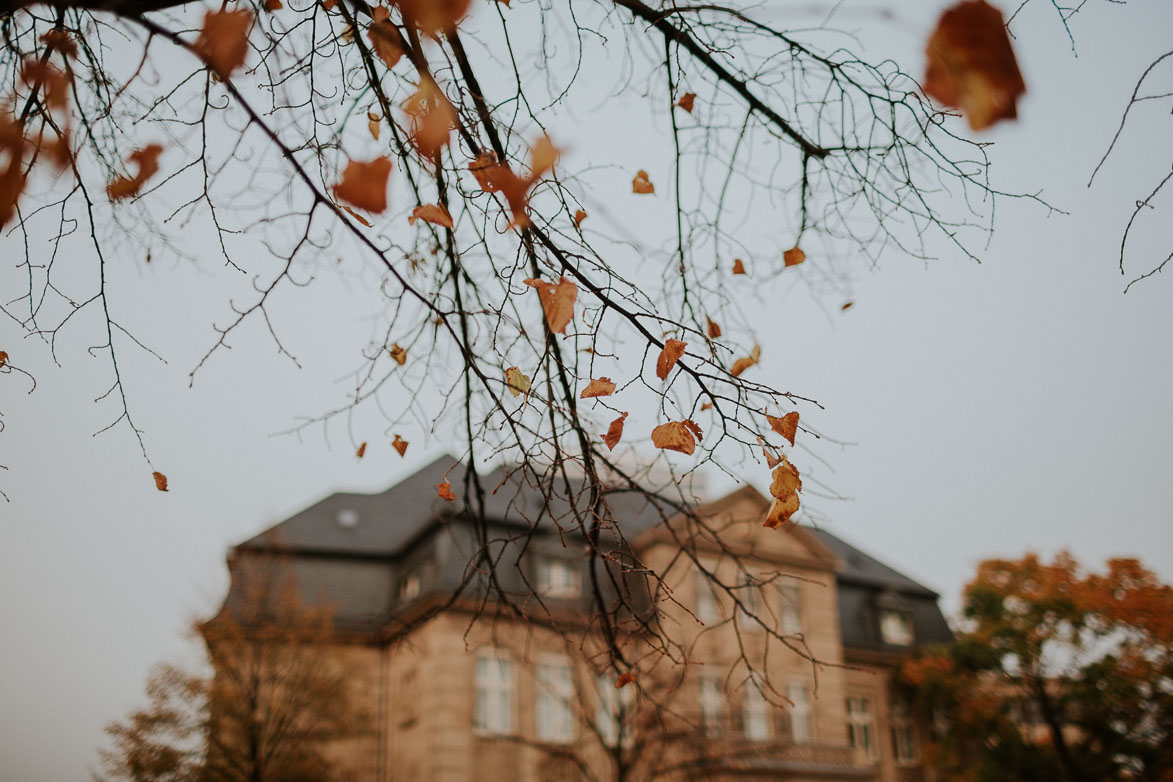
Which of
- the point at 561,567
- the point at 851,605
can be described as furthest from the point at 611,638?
the point at 851,605

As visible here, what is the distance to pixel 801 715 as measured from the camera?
56.0 ft

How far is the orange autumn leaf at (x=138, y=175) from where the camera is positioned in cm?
275

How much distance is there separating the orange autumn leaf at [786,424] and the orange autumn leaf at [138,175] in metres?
2.33

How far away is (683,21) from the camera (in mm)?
2930

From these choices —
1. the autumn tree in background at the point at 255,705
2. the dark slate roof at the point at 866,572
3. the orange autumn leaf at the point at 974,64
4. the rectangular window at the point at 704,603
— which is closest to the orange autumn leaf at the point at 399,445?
the orange autumn leaf at the point at 974,64

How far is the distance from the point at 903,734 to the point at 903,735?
0.08 ft

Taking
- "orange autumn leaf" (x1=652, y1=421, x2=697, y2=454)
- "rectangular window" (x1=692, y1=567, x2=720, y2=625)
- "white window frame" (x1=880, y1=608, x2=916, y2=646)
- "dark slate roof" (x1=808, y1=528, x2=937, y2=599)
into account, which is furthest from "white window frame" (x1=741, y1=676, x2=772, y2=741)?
"orange autumn leaf" (x1=652, y1=421, x2=697, y2=454)

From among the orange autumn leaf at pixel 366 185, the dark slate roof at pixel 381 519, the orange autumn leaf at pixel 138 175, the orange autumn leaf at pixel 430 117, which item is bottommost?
the orange autumn leaf at pixel 366 185

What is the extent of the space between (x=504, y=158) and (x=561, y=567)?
13627 mm

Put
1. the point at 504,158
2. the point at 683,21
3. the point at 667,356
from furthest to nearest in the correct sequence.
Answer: the point at 683,21 < the point at 504,158 < the point at 667,356

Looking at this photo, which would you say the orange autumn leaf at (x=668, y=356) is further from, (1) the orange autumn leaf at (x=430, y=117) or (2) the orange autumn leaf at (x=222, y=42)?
(2) the orange autumn leaf at (x=222, y=42)

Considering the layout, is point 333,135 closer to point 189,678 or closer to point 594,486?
point 594,486

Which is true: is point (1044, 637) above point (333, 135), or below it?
below

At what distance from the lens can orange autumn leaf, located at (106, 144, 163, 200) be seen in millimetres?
2750
